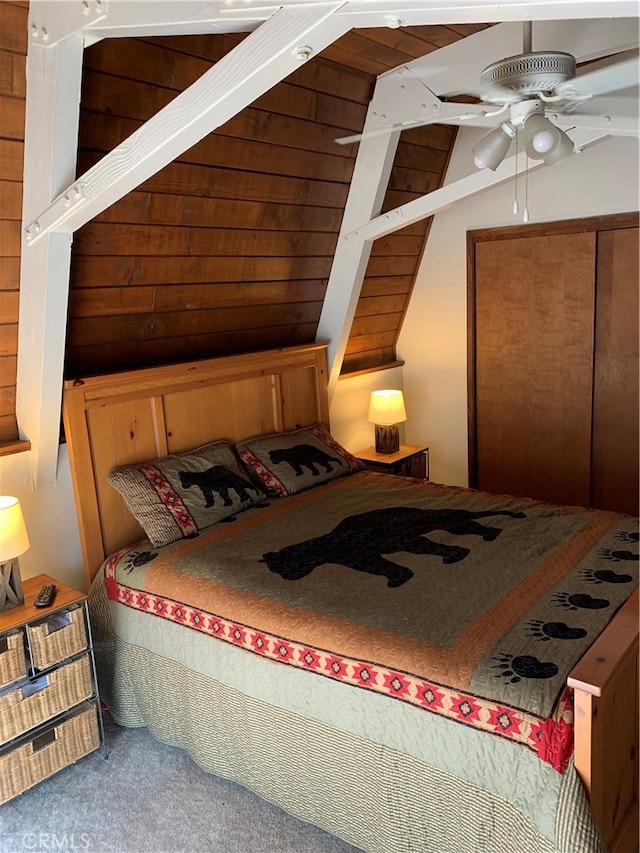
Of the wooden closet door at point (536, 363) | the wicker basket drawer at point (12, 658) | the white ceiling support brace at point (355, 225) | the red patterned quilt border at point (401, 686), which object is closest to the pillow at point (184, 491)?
the red patterned quilt border at point (401, 686)

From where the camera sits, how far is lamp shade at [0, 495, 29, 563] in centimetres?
221

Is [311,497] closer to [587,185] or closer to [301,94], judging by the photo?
[301,94]

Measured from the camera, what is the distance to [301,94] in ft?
9.12

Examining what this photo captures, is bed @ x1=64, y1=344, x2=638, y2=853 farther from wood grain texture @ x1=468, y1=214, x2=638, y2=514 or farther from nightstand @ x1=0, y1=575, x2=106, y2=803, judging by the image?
wood grain texture @ x1=468, y1=214, x2=638, y2=514

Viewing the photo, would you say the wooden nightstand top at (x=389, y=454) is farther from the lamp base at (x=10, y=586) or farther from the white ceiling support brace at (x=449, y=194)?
the lamp base at (x=10, y=586)

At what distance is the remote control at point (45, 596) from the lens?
92.4 inches

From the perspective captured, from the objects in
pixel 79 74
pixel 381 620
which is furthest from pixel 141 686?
pixel 79 74

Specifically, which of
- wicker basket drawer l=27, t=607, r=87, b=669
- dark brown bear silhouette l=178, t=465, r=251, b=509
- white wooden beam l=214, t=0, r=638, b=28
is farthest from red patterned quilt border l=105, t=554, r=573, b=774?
white wooden beam l=214, t=0, r=638, b=28

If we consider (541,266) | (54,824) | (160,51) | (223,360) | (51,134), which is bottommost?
(54,824)

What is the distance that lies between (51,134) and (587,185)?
9.14ft

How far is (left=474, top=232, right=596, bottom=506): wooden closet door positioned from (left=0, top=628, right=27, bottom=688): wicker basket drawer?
296 cm

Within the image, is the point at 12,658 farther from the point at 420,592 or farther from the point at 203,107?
the point at 203,107

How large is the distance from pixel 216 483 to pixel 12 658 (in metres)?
1.06

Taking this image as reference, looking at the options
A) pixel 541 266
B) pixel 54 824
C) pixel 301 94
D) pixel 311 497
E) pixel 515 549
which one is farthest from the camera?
pixel 541 266
